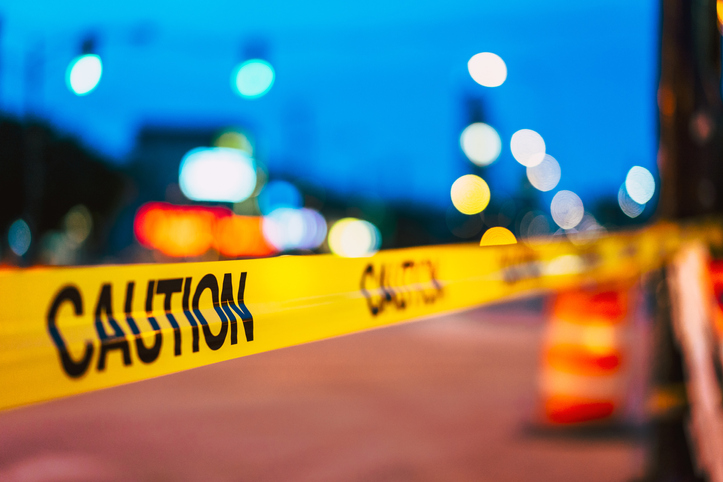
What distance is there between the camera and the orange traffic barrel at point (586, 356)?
6.75 m

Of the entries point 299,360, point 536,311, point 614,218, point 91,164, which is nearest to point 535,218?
point 614,218

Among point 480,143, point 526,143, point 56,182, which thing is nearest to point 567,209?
point 526,143

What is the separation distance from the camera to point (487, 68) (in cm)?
2852

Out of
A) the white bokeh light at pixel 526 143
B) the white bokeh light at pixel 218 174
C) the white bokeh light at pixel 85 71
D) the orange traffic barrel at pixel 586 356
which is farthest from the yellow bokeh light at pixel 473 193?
the orange traffic barrel at pixel 586 356

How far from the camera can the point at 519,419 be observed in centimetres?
744

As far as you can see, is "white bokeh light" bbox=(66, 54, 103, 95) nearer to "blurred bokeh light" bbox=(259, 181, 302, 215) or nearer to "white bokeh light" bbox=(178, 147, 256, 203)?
"white bokeh light" bbox=(178, 147, 256, 203)

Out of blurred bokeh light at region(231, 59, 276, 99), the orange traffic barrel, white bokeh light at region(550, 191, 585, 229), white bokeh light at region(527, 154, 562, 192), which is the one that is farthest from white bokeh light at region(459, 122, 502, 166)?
white bokeh light at region(550, 191, 585, 229)

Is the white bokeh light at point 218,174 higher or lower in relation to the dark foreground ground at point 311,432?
higher

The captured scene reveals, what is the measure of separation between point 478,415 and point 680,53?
433 centimetres

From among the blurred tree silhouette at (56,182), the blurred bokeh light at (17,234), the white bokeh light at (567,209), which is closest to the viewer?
the blurred tree silhouette at (56,182)

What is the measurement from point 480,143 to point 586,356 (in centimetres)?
4000

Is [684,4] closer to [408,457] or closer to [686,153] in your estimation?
[686,153]

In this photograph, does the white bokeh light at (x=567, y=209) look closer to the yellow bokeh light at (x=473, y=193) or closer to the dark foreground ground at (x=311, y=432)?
the yellow bokeh light at (x=473, y=193)

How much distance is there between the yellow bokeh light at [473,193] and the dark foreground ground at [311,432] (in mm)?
44472
